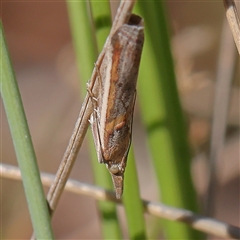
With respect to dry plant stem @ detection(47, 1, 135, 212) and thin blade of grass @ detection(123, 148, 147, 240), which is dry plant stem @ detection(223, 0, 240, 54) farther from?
thin blade of grass @ detection(123, 148, 147, 240)

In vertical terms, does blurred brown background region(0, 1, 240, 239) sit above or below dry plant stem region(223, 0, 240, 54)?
below

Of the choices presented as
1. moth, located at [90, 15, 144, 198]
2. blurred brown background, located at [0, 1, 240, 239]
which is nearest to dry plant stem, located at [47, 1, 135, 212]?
moth, located at [90, 15, 144, 198]

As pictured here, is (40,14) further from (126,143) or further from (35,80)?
(126,143)

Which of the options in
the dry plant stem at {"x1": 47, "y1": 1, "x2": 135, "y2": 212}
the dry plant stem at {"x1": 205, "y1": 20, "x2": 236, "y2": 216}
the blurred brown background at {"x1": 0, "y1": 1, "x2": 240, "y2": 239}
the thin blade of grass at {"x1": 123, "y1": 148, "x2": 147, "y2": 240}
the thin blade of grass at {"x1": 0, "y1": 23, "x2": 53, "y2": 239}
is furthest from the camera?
the blurred brown background at {"x1": 0, "y1": 1, "x2": 240, "y2": 239}

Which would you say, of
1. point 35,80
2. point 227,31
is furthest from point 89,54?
point 35,80

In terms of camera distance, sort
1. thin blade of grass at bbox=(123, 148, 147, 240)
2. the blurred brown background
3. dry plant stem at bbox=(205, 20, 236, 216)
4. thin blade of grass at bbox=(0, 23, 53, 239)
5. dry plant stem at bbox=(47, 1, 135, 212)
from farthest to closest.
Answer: the blurred brown background, dry plant stem at bbox=(205, 20, 236, 216), thin blade of grass at bbox=(123, 148, 147, 240), thin blade of grass at bbox=(0, 23, 53, 239), dry plant stem at bbox=(47, 1, 135, 212)

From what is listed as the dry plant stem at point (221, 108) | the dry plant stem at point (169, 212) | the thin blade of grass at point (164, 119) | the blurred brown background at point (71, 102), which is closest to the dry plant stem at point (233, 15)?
the thin blade of grass at point (164, 119)

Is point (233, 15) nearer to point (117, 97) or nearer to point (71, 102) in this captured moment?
point (117, 97)
